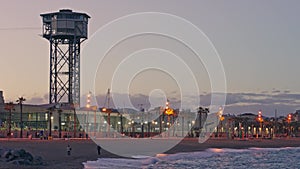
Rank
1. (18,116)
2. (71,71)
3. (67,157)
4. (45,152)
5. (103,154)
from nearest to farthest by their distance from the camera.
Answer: (67,157), (45,152), (103,154), (18,116), (71,71)

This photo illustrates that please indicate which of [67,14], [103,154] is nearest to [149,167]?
[103,154]

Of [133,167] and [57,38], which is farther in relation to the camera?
[57,38]

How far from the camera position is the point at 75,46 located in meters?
156

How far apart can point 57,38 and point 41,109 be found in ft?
81.9

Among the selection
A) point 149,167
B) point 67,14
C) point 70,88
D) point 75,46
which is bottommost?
point 149,167

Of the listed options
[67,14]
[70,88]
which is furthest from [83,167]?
[67,14]

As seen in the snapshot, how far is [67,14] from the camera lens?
6393 inches

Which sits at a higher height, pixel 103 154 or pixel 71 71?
pixel 71 71

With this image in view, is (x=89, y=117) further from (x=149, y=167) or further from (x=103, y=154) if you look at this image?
(x=149, y=167)

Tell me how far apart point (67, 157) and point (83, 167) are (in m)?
9.45

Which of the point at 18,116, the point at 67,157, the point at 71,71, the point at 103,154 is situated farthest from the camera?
the point at 71,71

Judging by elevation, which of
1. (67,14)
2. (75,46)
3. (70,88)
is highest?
(67,14)

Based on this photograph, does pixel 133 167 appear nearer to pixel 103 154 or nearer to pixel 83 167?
A: pixel 83 167

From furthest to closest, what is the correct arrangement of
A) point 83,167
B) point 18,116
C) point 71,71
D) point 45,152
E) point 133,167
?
point 71,71
point 18,116
point 45,152
point 133,167
point 83,167
